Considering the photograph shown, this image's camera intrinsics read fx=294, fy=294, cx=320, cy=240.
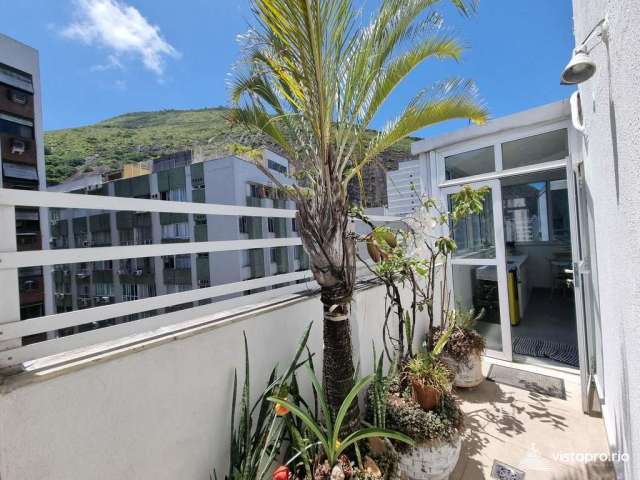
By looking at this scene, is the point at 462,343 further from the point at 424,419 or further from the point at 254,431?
the point at 254,431

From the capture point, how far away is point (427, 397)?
8.23 feet

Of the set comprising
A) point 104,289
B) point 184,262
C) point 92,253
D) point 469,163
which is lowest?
point 104,289

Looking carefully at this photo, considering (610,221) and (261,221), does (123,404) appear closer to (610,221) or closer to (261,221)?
(610,221)

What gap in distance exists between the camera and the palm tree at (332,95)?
1.71 metres

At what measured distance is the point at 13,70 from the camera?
25.7 metres

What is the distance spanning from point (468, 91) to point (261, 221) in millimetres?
21922

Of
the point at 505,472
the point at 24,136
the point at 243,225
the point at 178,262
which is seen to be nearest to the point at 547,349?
the point at 505,472

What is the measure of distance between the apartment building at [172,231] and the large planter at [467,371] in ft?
56.8

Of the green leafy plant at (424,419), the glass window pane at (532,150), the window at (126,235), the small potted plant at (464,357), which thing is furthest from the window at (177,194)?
the green leafy plant at (424,419)

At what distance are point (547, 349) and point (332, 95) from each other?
5.02 m

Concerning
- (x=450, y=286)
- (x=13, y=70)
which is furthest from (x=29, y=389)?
(x=13, y=70)

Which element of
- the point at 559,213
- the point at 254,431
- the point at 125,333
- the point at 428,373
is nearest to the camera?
the point at 125,333

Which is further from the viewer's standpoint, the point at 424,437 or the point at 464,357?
the point at 464,357

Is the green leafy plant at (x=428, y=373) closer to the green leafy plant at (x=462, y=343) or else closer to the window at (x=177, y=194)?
the green leafy plant at (x=462, y=343)
